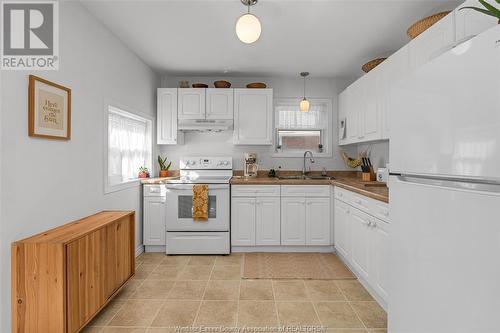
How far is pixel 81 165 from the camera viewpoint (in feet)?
7.82

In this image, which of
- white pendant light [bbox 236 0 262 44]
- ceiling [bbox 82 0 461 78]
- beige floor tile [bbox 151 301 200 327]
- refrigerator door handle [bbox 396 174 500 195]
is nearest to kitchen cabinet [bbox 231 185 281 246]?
beige floor tile [bbox 151 301 200 327]

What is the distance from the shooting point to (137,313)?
7.29 ft

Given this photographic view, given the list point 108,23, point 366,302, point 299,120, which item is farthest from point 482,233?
point 299,120

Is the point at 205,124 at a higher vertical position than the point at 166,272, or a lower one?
higher

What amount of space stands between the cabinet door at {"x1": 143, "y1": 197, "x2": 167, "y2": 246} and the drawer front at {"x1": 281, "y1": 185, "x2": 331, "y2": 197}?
1635 mm

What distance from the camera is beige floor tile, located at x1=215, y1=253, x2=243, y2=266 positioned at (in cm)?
330

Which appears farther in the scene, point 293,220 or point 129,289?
point 293,220

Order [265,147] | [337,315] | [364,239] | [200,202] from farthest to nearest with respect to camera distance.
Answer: [265,147], [200,202], [364,239], [337,315]

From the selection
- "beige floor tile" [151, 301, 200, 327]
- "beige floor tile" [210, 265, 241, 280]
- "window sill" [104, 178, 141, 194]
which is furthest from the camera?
"beige floor tile" [210, 265, 241, 280]

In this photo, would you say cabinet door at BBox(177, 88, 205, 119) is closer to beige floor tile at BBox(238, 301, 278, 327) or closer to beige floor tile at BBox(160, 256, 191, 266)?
beige floor tile at BBox(160, 256, 191, 266)

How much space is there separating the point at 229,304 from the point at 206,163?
2.28 metres

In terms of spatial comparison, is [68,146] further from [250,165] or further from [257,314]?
[250,165]

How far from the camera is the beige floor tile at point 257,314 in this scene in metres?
2.10

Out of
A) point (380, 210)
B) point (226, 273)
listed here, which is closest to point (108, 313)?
point (226, 273)
